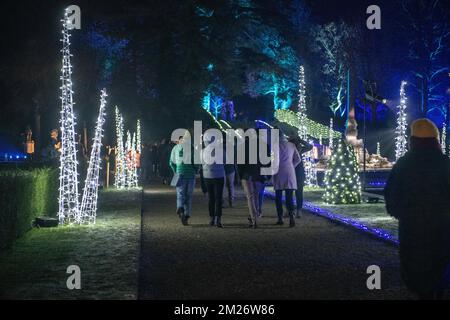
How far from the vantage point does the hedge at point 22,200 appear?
37.8 ft

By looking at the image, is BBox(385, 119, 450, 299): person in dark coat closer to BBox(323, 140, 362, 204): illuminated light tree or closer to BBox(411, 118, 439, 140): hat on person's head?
BBox(411, 118, 439, 140): hat on person's head

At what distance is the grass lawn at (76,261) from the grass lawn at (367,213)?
477 centimetres

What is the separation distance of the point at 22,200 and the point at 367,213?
827 centimetres

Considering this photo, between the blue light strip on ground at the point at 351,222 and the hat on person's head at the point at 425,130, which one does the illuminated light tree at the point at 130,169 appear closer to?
the blue light strip on ground at the point at 351,222

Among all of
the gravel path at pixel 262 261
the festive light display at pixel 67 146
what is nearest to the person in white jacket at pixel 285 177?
the gravel path at pixel 262 261

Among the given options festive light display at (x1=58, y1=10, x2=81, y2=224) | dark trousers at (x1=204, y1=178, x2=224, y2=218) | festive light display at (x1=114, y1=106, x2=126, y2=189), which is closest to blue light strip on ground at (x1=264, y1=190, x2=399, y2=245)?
dark trousers at (x1=204, y1=178, x2=224, y2=218)

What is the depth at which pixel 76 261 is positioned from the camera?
10320 mm

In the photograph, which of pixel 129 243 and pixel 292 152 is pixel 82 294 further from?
pixel 292 152

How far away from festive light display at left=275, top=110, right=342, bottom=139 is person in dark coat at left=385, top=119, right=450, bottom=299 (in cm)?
3887

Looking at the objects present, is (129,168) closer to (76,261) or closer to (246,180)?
(246,180)

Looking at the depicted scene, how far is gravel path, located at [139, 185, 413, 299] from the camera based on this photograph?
8.40m

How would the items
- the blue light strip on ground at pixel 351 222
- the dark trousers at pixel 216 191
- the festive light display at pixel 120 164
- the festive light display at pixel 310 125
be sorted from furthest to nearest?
1. the festive light display at pixel 310 125
2. the festive light display at pixel 120 164
3. the dark trousers at pixel 216 191
4. the blue light strip on ground at pixel 351 222

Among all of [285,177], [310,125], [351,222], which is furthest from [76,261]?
[310,125]

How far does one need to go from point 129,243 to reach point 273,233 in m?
3.17
